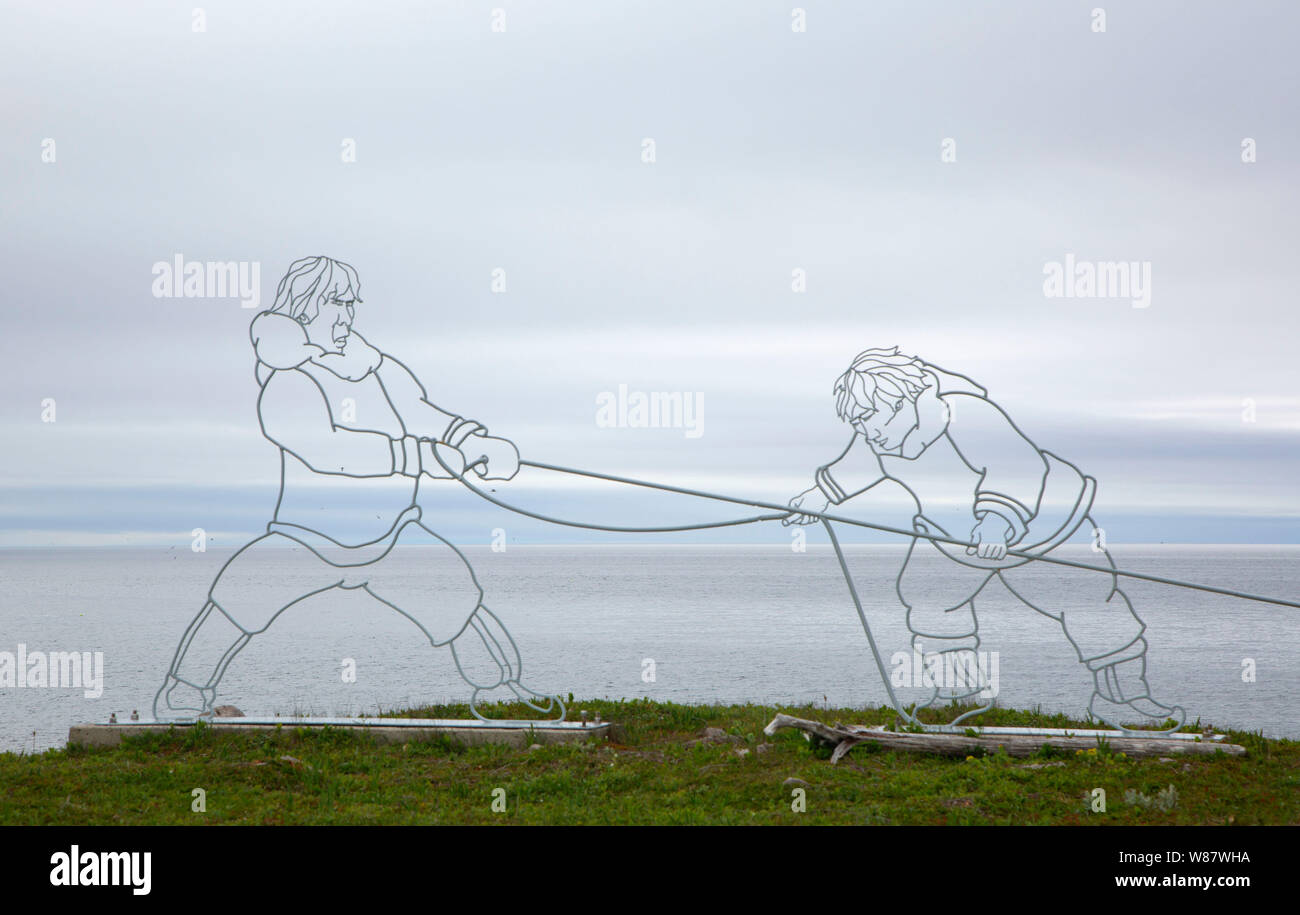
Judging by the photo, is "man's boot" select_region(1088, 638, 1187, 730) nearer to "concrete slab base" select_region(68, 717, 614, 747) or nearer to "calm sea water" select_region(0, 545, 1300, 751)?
"calm sea water" select_region(0, 545, 1300, 751)

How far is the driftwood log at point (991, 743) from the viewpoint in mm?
9977

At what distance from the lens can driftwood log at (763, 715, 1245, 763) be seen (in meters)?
9.98

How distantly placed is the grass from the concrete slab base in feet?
0.46

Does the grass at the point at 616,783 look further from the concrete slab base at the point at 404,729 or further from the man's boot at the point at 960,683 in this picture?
the man's boot at the point at 960,683

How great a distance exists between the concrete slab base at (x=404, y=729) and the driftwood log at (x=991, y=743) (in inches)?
93.8

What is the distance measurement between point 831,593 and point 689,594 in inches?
557

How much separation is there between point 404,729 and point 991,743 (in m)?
5.91

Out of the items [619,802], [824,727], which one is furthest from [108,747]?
[824,727]

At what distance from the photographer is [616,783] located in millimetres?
9438
